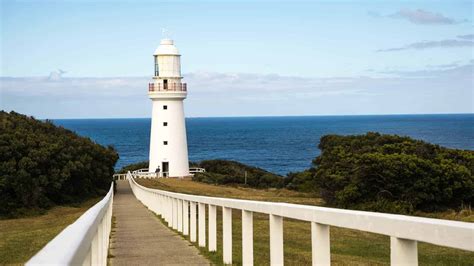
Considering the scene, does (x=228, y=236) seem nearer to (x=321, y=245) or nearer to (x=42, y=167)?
(x=321, y=245)

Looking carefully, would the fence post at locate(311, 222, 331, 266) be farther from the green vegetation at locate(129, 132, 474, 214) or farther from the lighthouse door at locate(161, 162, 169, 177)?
the lighthouse door at locate(161, 162, 169, 177)

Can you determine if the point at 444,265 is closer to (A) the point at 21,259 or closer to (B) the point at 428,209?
(A) the point at 21,259

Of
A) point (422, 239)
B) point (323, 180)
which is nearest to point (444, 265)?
point (422, 239)

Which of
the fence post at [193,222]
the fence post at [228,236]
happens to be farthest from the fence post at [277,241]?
the fence post at [193,222]

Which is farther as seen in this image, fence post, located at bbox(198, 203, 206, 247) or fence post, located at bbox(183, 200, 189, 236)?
fence post, located at bbox(183, 200, 189, 236)

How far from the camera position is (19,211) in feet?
105

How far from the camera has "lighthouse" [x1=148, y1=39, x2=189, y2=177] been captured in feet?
187

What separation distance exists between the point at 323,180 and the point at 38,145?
15269mm

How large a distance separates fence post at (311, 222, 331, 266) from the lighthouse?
51413 millimetres

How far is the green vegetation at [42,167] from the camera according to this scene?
33.0 metres

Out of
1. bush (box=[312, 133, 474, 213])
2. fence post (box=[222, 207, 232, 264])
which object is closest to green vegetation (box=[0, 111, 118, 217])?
bush (box=[312, 133, 474, 213])

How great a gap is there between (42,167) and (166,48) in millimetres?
23509

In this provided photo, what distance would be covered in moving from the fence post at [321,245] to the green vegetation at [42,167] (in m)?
28.5

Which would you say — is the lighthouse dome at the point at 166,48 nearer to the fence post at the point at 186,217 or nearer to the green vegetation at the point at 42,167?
the green vegetation at the point at 42,167
